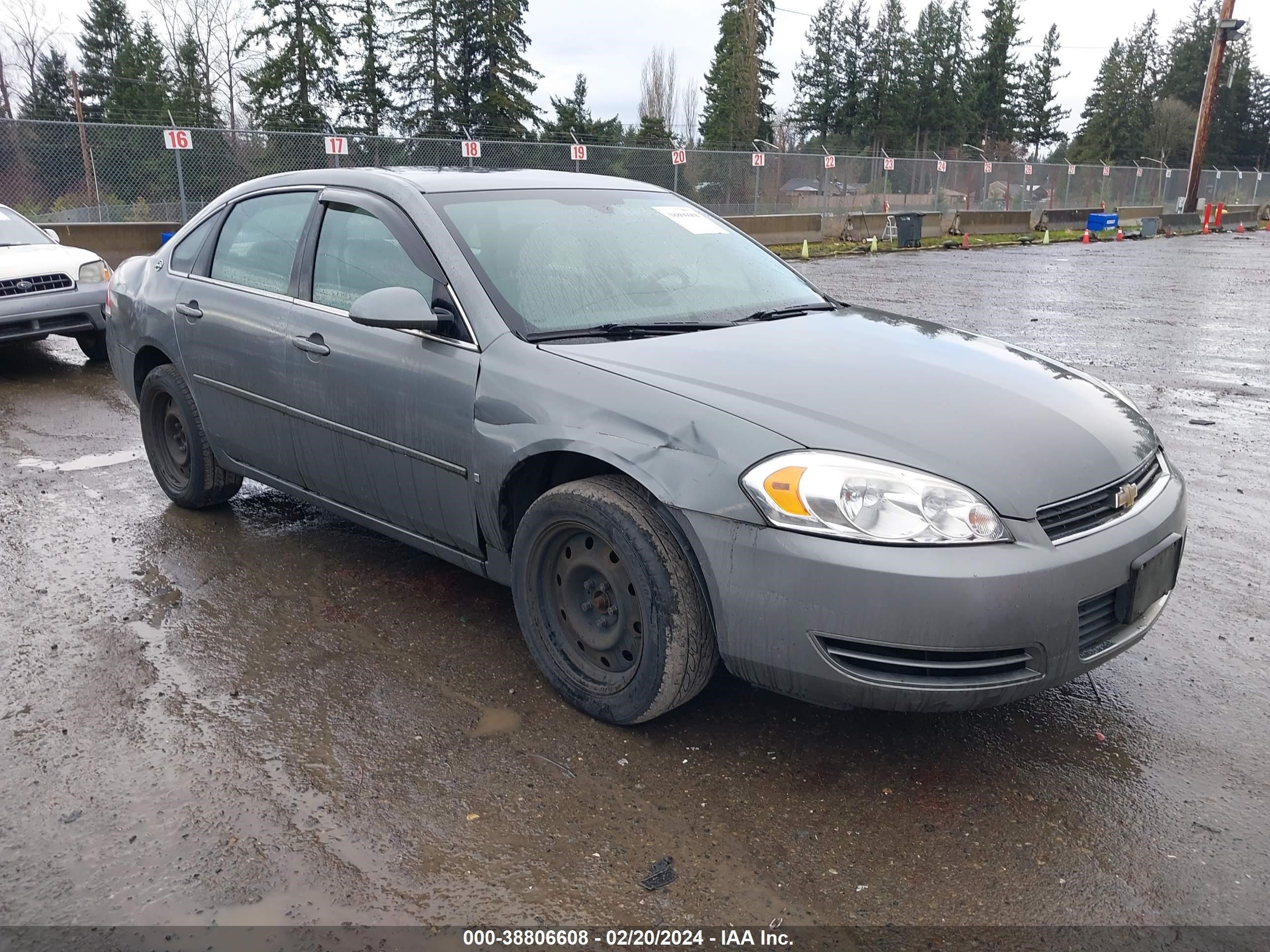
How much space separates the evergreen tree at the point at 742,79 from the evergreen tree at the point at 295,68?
2872cm

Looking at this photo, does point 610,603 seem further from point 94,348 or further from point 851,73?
point 851,73

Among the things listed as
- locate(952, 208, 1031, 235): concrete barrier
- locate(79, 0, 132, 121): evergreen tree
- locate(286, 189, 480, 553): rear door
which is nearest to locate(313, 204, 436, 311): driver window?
locate(286, 189, 480, 553): rear door

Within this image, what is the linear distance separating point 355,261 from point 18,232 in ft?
23.4

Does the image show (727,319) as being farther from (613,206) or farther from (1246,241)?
(1246,241)

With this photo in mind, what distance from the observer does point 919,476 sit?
8.71ft

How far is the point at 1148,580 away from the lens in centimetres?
290

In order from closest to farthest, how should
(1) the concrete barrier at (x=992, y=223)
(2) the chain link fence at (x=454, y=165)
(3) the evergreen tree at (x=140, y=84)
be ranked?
(2) the chain link fence at (x=454, y=165)
(1) the concrete barrier at (x=992, y=223)
(3) the evergreen tree at (x=140, y=84)

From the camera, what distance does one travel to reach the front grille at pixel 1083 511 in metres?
2.70

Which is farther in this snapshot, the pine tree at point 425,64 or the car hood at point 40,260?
the pine tree at point 425,64

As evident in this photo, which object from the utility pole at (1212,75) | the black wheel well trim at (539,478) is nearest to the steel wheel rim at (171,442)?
the black wheel well trim at (539,478)

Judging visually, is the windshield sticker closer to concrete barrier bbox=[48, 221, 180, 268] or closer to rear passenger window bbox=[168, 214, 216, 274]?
rear passenger window bbox=[168, 214, 216, 274]

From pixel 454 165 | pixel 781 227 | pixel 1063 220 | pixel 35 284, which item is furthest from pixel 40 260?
pixel 1063 220

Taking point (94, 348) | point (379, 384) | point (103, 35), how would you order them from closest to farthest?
point (379, 384)
point (94, 348)
point (103, 35)

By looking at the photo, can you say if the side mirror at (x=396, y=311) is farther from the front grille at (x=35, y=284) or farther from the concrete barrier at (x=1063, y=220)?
the concrete barrier at (x=1063, y=220)
